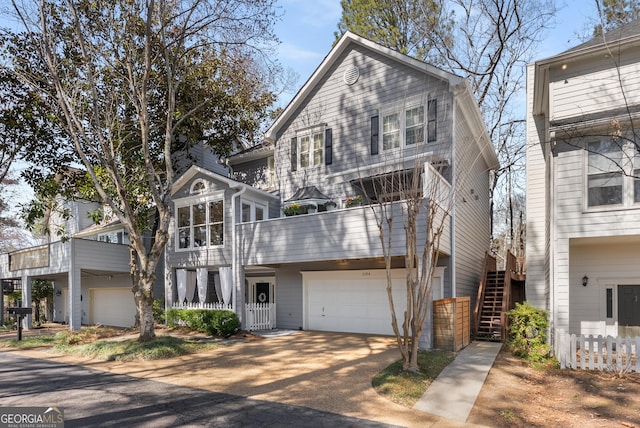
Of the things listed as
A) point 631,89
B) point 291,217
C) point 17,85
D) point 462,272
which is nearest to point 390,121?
point 291,217

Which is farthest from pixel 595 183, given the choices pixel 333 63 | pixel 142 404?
pixel 142 404

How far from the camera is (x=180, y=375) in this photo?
29.0 ft

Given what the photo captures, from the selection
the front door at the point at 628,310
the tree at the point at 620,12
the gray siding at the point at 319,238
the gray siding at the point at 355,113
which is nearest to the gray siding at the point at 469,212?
the gray siding at the point at 355,113

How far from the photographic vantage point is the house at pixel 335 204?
12.9 m

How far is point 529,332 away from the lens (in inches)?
396

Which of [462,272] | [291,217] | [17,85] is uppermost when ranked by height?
[17,85]

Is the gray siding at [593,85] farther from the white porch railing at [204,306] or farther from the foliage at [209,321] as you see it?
the white porch railing at [204,306]

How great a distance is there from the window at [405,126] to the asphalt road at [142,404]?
31.4 feet

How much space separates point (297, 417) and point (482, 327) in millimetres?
8770

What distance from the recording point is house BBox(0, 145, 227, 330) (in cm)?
1814

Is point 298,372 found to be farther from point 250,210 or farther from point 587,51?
point 587,51

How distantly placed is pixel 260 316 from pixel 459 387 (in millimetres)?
9532

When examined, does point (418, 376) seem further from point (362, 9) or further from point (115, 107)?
point (362, 9)

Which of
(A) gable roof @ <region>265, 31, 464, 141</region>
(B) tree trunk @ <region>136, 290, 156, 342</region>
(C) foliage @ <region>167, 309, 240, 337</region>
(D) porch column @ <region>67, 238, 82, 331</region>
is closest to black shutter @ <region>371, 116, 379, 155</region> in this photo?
(A) gable roof @ <region>265, 31, 464, 141</region>
